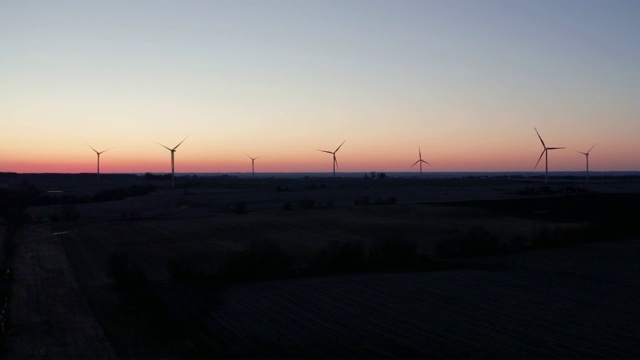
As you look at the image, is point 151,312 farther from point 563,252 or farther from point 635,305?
point 563,252

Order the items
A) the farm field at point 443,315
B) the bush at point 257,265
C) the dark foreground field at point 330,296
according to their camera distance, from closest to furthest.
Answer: the farm field at point 443,315, the dark foreground field at point 330,296, the bush at point 257,265

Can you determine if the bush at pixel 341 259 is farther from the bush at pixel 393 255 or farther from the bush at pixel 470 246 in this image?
the bush at pixel 470 246

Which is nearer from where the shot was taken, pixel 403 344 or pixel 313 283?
pixel 403 344

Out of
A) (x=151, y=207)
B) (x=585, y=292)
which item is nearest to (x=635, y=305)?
(x=585, y=292)

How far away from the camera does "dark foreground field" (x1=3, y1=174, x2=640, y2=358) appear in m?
20.6

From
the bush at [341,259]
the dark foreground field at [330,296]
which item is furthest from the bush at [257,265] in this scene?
the bush at [341,259]

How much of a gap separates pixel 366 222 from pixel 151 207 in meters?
41.6

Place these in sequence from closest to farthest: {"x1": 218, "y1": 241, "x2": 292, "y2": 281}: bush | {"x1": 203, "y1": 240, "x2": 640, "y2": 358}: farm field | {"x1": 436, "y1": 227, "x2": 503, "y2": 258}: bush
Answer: {"x1": 203, "y1": 240, "x2": 640, "y2": 358}: farm field, {"x1": 218, "y1": 241, "x2": 292, "y2": 281}: bush, {"x1": 436, "y1": 227, "x2": 503, "y2": 258}: bush

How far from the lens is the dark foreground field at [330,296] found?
20609mm

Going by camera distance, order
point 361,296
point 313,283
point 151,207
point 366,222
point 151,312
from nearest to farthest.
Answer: point 151,312 < point 361,296 < point 313,283 < point 366,222 < point 151,207

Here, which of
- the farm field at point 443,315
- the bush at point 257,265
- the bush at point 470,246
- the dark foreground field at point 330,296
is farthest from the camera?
the bush at point 470,246

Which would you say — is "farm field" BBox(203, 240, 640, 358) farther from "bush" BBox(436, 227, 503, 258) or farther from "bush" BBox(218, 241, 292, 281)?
"bush" BBox(436, 227, 503, 258)

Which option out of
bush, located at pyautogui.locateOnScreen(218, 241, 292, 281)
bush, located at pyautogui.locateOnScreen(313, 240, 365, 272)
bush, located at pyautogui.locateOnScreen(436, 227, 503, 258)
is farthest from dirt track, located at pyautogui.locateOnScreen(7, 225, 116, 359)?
bush, located at pyautogui.locateOnScreen(436, 227, 503, 258)

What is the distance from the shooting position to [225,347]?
2020cm
